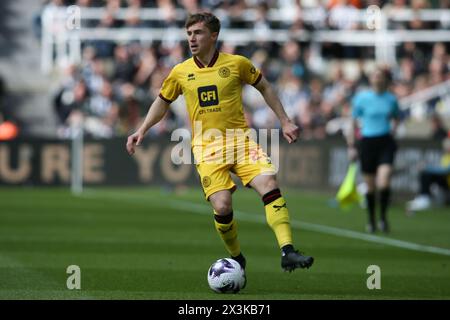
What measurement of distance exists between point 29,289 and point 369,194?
819cm

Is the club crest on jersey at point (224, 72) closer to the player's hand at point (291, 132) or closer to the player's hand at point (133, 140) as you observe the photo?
the player's hand at point (291, 132)

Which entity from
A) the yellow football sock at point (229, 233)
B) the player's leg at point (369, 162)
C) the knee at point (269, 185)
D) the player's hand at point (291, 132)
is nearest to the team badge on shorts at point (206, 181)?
the yellow football sock at point (229, 233)

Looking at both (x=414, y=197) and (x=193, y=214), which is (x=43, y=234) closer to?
(x=193, y=214)

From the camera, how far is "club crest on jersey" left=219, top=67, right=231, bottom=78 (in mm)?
10195

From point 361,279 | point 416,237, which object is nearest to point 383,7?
point 416,237

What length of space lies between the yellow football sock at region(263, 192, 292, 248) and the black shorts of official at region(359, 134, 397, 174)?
738 cm

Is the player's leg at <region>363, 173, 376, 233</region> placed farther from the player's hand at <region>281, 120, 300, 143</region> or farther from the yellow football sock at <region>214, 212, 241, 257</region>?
the player's hand at <region>281, 120, 300, 143</region>

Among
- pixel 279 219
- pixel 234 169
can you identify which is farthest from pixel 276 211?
pixel 234 169

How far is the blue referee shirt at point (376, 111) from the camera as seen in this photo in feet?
56.6

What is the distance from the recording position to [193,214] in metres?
19.7

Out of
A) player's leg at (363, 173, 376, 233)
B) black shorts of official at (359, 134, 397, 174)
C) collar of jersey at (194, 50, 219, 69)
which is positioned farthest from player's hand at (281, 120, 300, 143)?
black shorts of official at (359, 134, 397, 174)

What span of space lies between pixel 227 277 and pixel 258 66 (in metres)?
19.3

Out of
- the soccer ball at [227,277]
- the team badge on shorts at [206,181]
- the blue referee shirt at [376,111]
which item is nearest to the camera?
the soccer ball at [227,277]

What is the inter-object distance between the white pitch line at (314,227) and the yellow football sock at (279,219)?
431 centimetres
